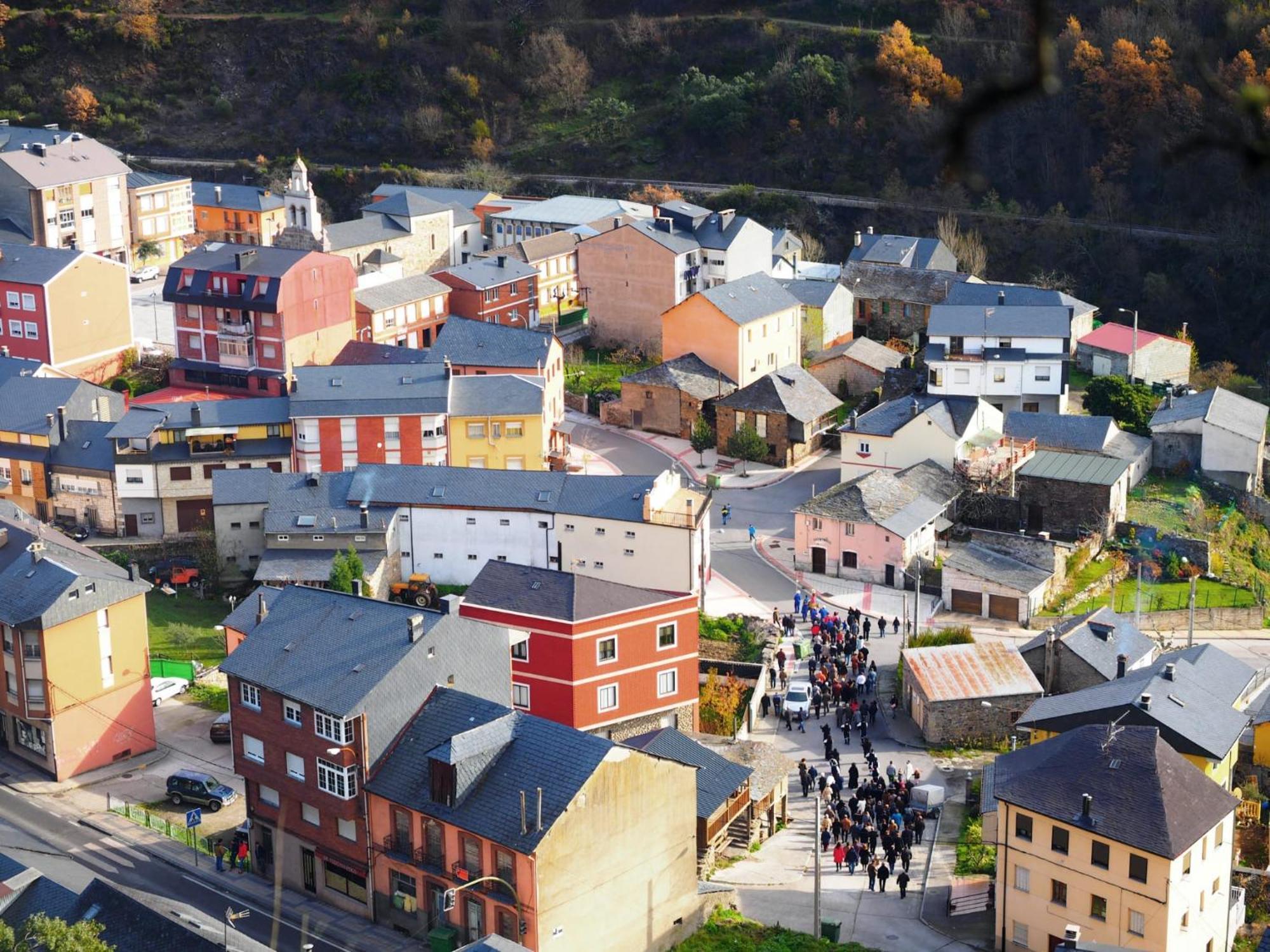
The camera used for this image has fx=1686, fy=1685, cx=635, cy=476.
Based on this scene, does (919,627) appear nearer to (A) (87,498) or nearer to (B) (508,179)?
(A) (87,498)

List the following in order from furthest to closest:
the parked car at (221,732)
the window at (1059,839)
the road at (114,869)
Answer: the parked car at (221,732), the road at (114,869), the window at (1059,839)

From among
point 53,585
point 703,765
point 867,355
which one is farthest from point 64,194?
point 703,765

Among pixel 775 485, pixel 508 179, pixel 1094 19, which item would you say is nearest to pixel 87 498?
pixel 775 485

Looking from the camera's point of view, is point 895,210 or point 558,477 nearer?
point 558,477

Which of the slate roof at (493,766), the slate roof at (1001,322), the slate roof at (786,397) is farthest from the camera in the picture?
the slate roof at (1001,322)

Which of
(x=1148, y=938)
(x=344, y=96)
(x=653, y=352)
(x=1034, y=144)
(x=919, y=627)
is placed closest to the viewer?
(x=1148, y=938)

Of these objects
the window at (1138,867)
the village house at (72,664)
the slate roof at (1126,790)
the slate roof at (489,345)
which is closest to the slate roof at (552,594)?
Answer: the village house at (72,664)

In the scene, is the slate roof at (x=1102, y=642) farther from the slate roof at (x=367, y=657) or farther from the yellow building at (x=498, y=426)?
the yellow building at (x=498, y=426)
